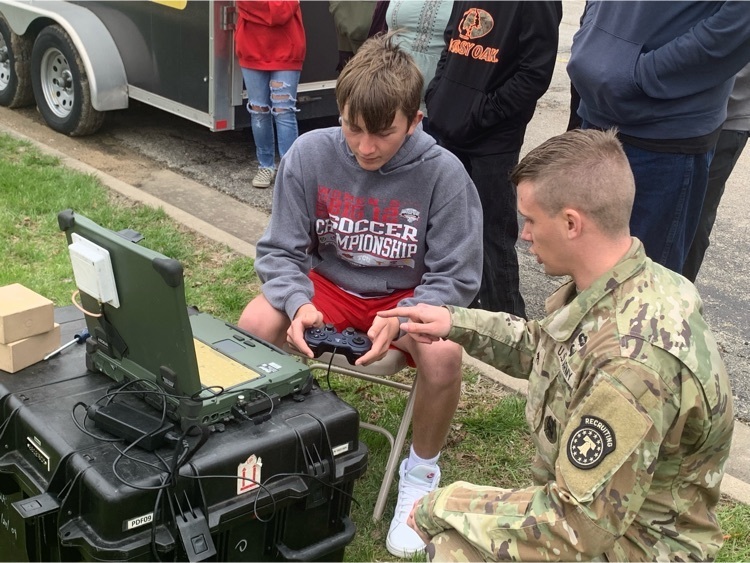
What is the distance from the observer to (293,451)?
235cm

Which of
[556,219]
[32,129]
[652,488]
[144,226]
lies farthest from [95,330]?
[32,129]

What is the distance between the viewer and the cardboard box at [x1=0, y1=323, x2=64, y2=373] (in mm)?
2467

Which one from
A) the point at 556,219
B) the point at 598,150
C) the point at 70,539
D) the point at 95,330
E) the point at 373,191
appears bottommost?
the point at 70,539

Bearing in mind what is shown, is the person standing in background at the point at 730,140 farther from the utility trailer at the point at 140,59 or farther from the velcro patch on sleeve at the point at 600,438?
the utility trailer at the point at 140,59

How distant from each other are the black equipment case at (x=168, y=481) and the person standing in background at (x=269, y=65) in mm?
3662

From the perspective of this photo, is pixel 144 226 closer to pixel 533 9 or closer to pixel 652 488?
pixel 533 9

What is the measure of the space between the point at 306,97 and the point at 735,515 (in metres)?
4.64

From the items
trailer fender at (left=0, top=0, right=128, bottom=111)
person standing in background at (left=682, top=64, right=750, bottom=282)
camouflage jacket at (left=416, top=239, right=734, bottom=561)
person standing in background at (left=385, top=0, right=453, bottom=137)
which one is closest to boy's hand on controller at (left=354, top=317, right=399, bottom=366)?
camouflage jacket at (left=416, top=239, right=734, bottom=561)

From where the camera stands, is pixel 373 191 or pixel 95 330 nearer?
pixel 95 330

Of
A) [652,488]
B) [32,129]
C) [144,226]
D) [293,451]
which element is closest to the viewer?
[652,488]

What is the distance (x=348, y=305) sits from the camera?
3.09 metres

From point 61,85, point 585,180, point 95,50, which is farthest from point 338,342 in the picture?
point 61,85

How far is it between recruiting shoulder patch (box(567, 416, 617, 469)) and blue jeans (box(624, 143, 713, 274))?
67.8 inches

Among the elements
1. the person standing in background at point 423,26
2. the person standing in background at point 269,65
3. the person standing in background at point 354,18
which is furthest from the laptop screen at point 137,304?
the person standing in background at point 269,65
